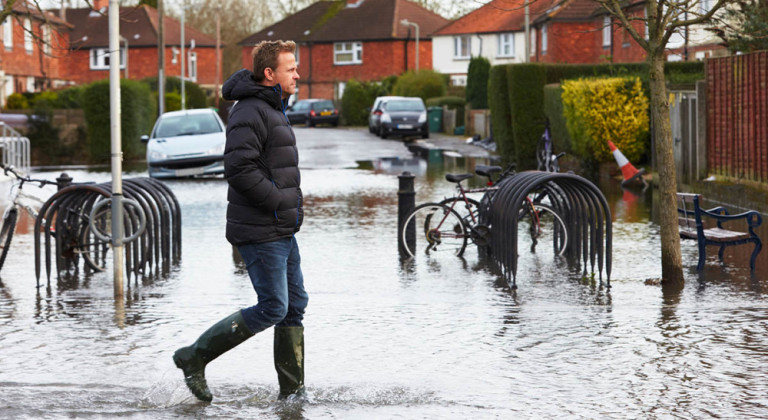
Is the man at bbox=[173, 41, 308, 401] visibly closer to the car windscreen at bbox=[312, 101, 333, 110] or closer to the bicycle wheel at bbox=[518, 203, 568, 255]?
the bicycle wheel at bbox=[518, 203, 568, 255]

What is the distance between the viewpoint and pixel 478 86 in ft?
166

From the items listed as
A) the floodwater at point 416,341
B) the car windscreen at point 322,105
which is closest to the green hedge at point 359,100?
the car windscreen at point 322,105

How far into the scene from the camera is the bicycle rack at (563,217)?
10453mm

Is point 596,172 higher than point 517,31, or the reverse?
point 517,31

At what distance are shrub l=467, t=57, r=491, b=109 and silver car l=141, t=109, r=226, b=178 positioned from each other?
2494 cm

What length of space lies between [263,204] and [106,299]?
13.6ft

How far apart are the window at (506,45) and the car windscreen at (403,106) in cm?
3153

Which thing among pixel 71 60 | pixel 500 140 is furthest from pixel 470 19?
pixel 500 140

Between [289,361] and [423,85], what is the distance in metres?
56.7

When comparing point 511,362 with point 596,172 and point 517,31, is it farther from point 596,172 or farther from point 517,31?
point 517,31

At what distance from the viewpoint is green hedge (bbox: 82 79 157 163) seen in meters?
36.3

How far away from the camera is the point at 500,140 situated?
3259 centimetres

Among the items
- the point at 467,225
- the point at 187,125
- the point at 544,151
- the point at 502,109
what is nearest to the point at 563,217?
the point at 467,225

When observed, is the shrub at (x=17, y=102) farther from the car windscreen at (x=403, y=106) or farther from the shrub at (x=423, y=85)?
the shrub at (x=423, y=85)
